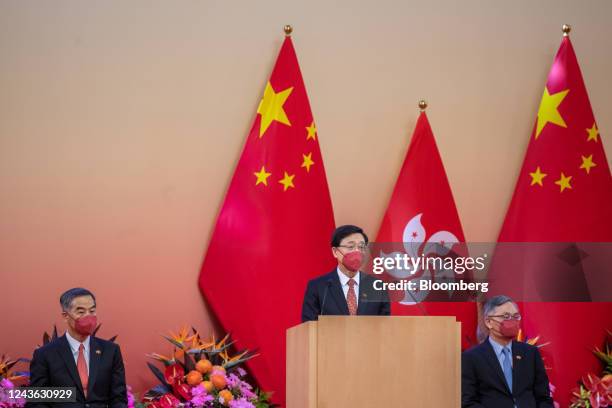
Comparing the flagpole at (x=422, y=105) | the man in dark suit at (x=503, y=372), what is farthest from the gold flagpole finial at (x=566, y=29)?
the man in dark suit at (x=503, y=372)

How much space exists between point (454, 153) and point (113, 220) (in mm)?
2226

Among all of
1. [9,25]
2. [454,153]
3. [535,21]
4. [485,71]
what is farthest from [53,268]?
[535,21]

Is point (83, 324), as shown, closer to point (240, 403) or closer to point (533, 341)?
point (240, 403)

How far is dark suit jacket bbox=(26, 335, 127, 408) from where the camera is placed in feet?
13.3

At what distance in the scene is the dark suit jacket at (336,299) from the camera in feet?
13.0

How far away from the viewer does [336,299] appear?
4062 mm

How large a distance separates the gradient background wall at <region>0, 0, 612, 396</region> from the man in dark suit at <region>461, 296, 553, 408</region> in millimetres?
1850

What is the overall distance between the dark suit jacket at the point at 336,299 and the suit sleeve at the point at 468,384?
16.0 inches

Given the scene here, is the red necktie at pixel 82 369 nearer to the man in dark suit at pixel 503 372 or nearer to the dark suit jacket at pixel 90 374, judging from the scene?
the dark suit jacket at pixel 90 374

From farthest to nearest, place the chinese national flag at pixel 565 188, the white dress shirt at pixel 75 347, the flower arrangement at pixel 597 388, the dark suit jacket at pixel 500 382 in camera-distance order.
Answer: the chinese national flag at pixel 565 188, the flower arrangement at pixel 597 388, the white dress shirt at pixel 75 347, the dark suit jacket at pixel 500 382

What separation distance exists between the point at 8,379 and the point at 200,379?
962mm

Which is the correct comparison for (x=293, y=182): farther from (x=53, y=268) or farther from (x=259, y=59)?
(x=53, y=268)

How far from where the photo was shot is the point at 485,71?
6.00 m

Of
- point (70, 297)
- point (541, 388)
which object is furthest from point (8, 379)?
point (541, 388)
